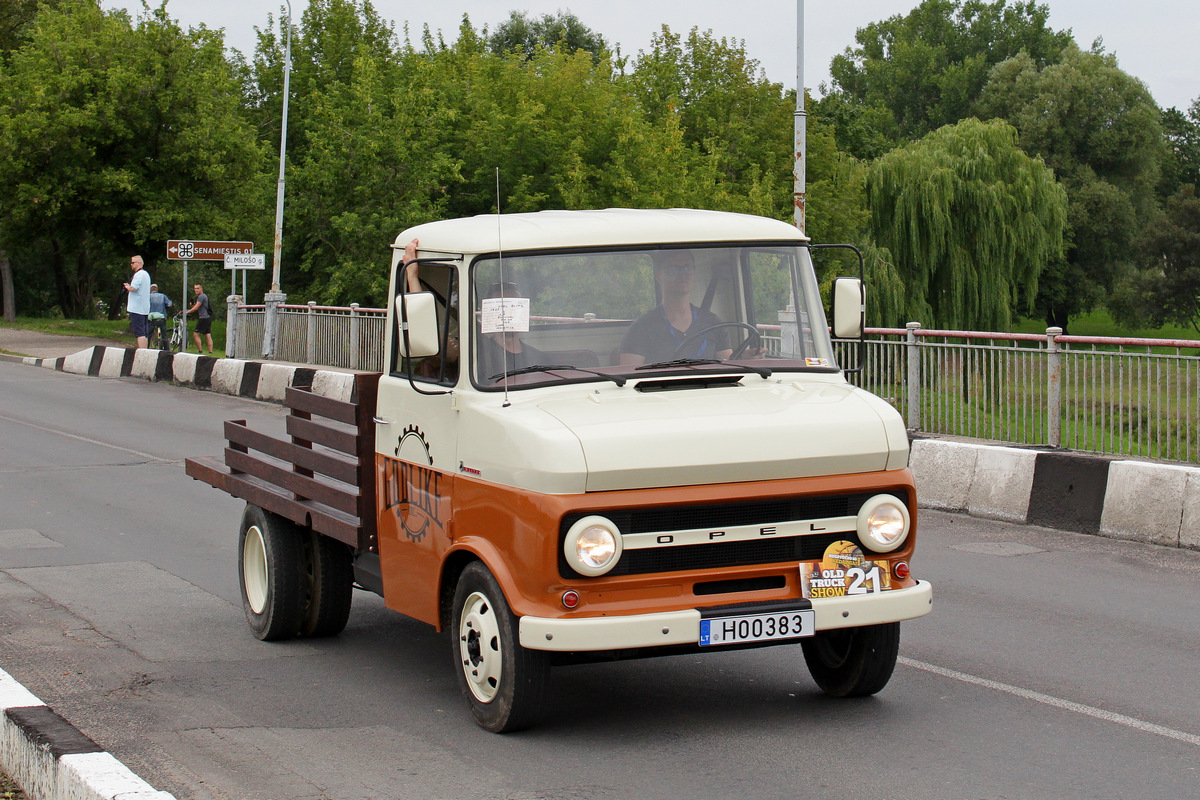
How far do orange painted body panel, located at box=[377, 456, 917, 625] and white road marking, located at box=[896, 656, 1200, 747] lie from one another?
3.24 ft

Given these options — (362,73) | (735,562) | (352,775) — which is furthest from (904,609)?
(362,73)

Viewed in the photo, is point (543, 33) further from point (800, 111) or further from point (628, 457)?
point (628, 457)

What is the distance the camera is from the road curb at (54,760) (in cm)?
429

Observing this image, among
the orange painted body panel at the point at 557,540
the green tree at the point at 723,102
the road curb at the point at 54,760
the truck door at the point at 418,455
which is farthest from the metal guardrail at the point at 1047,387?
the green tree at the point at 723,102

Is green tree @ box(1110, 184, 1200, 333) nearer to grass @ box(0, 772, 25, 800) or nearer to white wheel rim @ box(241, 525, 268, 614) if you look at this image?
white wheel rim @ box(241, 525, 268, 614)

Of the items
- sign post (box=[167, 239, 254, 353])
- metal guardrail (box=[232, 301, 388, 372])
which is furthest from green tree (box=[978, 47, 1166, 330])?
metal guardrail (box=[232, 301, 388, 372])

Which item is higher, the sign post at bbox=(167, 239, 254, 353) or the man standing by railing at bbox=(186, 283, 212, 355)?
the sign post at bbox=(167, 239, 254, 353)

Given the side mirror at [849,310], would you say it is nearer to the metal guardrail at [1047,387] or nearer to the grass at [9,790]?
the grass at [9,790]

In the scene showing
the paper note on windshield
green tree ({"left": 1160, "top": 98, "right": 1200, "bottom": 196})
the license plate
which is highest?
green tree ({"left": 1160, "top": 98, "right": 1200, "bottom": 196})

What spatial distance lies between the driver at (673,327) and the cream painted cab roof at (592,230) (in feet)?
0.38

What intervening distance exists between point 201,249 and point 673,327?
29429 mm

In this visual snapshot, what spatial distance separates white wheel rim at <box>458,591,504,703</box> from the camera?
5441 millimetres

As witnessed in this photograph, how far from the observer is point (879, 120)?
83125mm

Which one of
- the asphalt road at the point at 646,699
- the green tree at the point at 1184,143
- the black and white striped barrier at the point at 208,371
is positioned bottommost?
the asphalt road at the point at 646,699
